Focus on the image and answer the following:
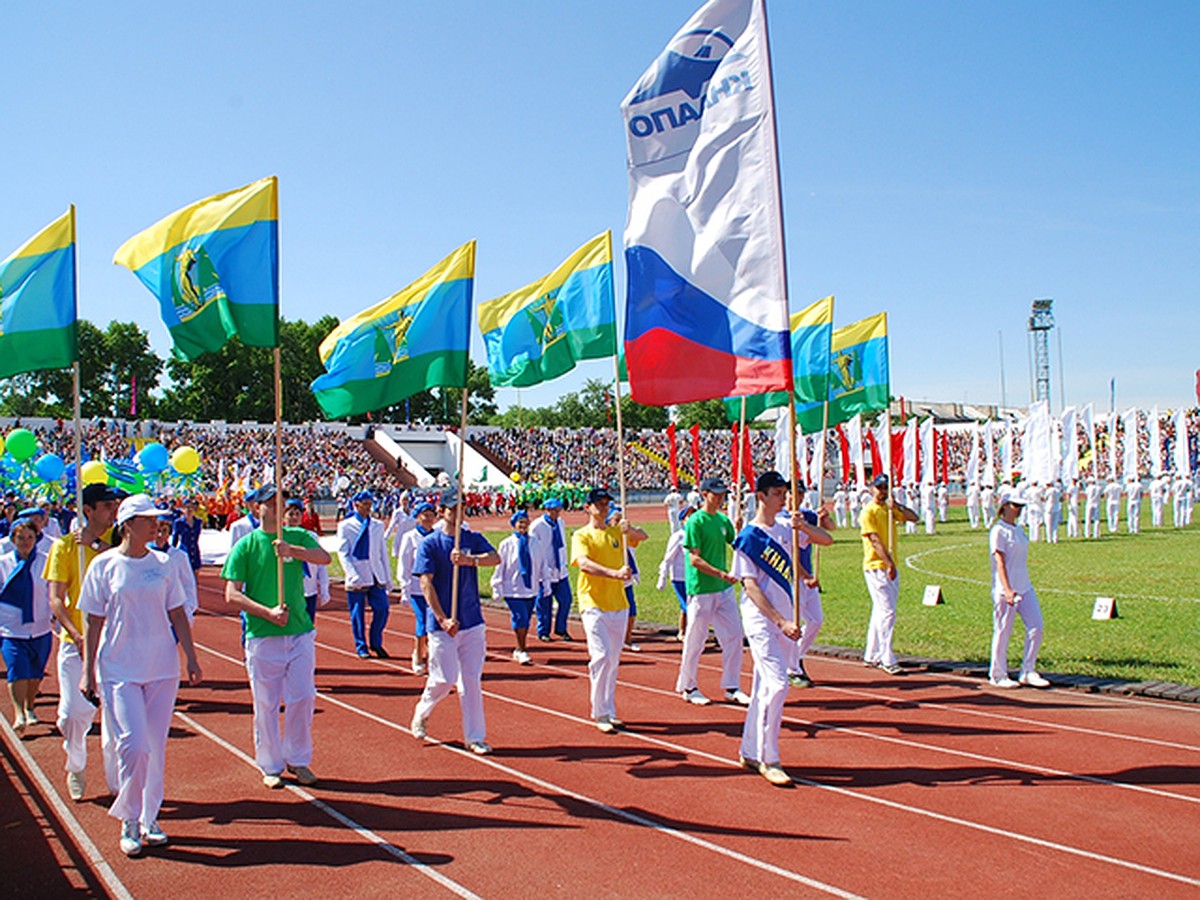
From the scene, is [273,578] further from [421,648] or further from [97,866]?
[421,648]

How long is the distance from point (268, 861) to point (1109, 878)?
4.65 metres

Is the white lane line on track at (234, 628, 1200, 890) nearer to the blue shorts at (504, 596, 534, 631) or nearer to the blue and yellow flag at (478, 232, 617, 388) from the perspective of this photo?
the blue shorts at (504, 596, 534, 631)

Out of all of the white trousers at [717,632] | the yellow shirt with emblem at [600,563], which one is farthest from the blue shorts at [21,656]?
the white trousers at [717,632]

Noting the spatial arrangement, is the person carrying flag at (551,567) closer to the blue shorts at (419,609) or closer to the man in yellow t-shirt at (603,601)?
the blue shorts at (419,609)

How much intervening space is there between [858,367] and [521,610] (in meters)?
5.67

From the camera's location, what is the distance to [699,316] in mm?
7922

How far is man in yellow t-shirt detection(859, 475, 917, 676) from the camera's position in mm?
10648

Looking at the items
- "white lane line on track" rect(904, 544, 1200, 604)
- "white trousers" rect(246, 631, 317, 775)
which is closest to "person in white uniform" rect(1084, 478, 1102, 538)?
"white lane line on track" rect(904, 544, 1200, 604)

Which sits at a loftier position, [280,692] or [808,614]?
[808,614]

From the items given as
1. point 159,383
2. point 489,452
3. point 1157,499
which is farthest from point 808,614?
point 159,383

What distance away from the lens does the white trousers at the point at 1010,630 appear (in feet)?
31.6

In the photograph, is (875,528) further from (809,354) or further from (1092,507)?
(1092,507)

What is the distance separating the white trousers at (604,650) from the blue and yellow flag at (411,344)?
2.48 meters

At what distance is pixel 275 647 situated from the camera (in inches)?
270
